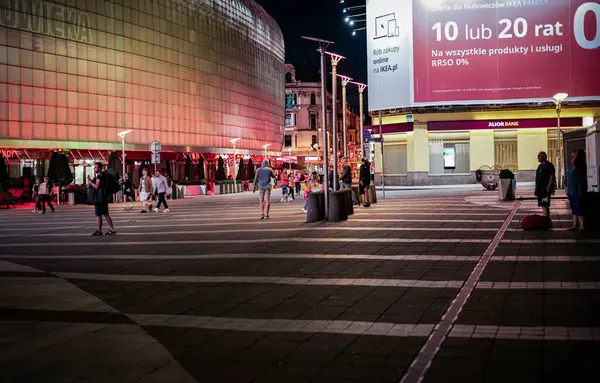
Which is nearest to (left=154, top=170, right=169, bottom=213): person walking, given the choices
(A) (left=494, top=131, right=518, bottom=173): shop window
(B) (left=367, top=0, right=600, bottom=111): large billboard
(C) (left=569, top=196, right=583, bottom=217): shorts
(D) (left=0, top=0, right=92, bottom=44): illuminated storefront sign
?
(C) (left=569, top=196, right=583, bottom=217): shorts

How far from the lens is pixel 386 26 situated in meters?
50.5

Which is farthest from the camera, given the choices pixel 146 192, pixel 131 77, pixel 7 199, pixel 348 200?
pixel 131 77

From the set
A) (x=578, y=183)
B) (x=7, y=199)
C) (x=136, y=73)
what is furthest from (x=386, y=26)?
(x=578, y=183)

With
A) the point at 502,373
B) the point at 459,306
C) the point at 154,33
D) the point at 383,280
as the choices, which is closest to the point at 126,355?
the point at 502,373

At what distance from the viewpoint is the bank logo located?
4994 centimetres

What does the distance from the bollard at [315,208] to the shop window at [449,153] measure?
31.9 metres

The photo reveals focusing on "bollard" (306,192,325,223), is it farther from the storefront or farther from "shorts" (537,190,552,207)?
the storefront

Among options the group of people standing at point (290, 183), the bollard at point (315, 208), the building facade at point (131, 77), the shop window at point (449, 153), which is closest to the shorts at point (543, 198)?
the bollard at point (315, 208)

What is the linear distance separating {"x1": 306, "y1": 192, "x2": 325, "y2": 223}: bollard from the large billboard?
3011cm

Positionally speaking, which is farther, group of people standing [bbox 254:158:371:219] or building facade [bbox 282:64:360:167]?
building facade [bbox 282:64:360:167]

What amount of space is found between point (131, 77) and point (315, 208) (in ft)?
156

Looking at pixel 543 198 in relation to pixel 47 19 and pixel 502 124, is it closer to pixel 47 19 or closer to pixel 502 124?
pixel 502 124

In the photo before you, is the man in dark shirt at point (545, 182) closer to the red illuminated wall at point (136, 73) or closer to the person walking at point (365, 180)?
the person walking at point (365, 180)

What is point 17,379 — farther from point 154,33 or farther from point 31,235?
point 154,33
